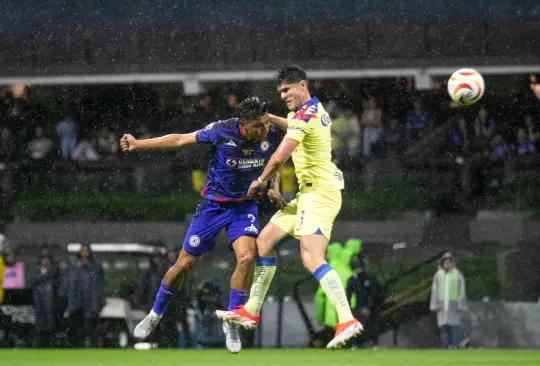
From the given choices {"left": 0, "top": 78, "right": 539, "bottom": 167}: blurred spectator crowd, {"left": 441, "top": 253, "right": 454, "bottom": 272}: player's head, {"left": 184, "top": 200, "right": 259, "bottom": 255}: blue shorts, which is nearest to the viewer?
{"left": 184, "top": 200, "right": 259, "bottom": 255}: blue shorts

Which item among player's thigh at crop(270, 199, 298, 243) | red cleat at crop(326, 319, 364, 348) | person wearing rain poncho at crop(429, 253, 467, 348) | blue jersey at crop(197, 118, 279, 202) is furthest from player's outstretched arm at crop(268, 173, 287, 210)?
person wearing rain poncho at crop(429, 253, 467, 348)

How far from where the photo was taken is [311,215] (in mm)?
9430

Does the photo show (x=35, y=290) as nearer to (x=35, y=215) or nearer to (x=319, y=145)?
(x=35, y=215)

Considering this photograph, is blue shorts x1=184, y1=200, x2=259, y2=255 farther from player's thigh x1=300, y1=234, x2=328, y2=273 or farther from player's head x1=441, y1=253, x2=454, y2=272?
player's head x1=441, y1=253, x2=454, y2=272

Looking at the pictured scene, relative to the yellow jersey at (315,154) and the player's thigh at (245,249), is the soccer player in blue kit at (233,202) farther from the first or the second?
the yellow jersey at (315,154)

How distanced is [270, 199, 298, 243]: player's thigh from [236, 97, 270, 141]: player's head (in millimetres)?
763

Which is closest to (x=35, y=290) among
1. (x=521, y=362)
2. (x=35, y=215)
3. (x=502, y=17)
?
(x=35, y=215)

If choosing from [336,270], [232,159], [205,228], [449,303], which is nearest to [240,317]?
[205,228]

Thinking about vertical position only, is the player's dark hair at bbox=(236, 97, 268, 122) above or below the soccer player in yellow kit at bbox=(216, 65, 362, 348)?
above

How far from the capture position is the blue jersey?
406 inches

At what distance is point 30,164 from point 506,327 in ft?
29.2

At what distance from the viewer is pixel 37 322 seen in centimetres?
1769

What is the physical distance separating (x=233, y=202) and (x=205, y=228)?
349mm

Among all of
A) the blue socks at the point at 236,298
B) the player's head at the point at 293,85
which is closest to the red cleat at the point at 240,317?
the blue socks at the point at 236,298
